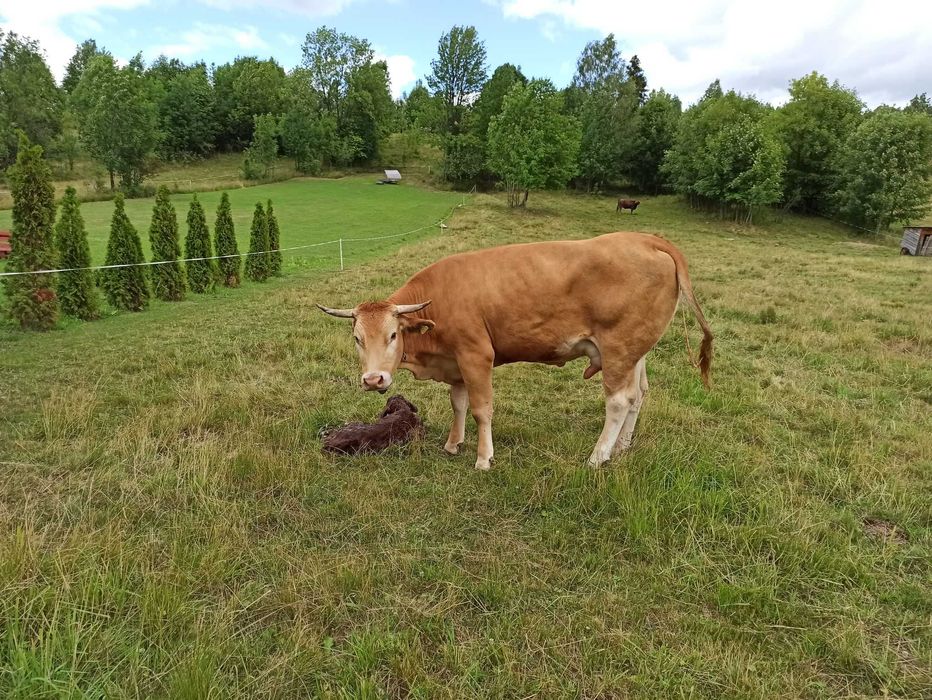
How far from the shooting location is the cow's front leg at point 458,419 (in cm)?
515

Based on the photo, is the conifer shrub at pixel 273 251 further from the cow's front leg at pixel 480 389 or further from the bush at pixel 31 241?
the cow's front leg at pixel 480 389

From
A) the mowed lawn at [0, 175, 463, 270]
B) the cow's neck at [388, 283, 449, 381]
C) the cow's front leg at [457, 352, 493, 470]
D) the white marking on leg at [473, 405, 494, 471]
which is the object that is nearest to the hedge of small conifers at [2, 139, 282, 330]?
the mowed lawn at [0, 175, 463, 270]

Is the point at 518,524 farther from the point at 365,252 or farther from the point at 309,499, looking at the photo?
the point at 365,252

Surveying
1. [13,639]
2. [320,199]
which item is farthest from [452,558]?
[320,199]

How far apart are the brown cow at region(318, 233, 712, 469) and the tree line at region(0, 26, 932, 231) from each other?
37.4 meters

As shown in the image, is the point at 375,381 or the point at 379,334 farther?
the point at 379,334

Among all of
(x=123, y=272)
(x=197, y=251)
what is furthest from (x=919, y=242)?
(x=123, y=272)

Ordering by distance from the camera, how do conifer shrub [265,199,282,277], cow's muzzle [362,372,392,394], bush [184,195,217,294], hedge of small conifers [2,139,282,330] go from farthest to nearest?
conifer shrub [265,199,282,277] → bush [184,195,217,294] → hedge of small conifers [2,139,282,330] → cow's muzzle [362,372,392,394]

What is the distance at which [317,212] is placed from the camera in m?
36.2

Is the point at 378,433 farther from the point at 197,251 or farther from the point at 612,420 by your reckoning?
the point at 197,251

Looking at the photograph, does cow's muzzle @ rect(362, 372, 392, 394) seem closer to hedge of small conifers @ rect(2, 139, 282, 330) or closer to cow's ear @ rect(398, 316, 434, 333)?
cow's ear @ rect(398, 316, 434, 333)

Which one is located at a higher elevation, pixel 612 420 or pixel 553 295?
pixel 553 295

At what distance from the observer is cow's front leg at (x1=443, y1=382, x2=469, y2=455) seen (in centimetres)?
515

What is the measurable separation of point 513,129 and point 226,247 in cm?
3138
